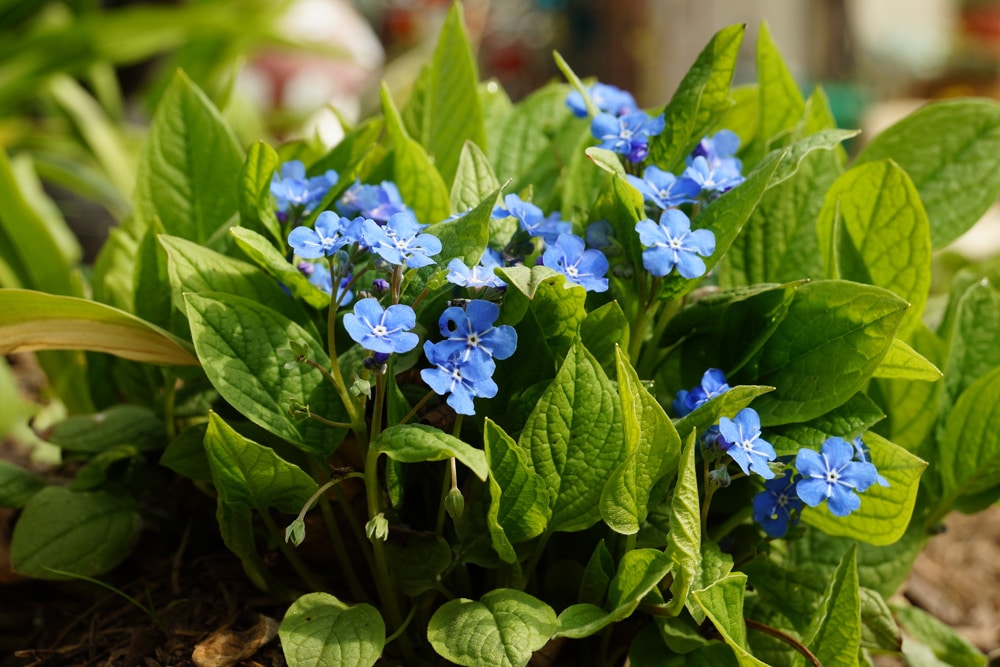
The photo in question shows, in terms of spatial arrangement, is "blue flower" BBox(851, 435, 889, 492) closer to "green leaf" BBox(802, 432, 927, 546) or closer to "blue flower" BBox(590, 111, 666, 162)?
"green leaf" BBox(802, 432, 927, 546)

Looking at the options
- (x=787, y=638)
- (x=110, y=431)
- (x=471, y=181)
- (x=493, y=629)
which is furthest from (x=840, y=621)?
(x=110, y=431)

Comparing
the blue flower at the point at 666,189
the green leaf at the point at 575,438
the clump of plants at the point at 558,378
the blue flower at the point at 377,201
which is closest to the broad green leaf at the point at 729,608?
the clump of plants at the point at 558,378

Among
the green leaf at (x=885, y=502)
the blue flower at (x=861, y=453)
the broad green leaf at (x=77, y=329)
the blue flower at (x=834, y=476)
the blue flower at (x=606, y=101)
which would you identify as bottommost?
→ the green leaf at (x=885, y=502)

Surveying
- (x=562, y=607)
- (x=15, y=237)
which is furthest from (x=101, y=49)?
(x=562, y=607)

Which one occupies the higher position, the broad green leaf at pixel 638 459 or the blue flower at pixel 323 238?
the blue flower at pixel 323 238

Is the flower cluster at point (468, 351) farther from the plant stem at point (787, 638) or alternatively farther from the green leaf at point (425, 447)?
A: the plant stem at point (787, 638)

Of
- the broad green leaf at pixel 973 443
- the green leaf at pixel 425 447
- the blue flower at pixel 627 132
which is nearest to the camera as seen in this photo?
the green leaf at pixel 425 447

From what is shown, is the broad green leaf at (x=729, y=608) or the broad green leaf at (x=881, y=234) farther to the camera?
the broad green leaf at (x=881, y=234)

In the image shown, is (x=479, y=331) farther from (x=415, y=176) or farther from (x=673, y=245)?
(x=415, y=176)
